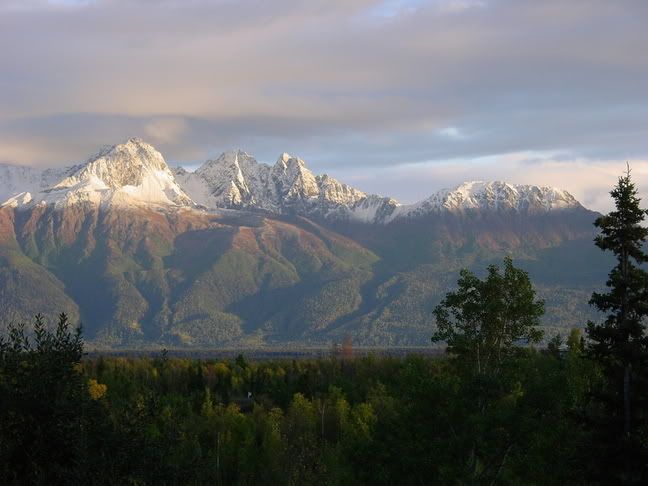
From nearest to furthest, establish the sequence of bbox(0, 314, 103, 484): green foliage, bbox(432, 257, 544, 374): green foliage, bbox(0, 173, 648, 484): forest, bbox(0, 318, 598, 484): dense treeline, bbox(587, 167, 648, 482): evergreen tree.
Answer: bbox(0, 314, 103, 484): green foliage
bbox(0, 318, 598, 484): dense treeline
bbox(0, 173, 648, 484): forest
bbox(587, 167, 648, 482): evergreen tree
bbox(432, 257, 544, 374): green foliage

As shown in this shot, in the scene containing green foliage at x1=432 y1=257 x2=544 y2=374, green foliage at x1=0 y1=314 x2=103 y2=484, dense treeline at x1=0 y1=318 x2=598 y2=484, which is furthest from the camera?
green foliage at x1=432 y1=257 x2=544 y2=374

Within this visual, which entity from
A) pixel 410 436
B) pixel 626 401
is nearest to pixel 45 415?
pixel 410 436

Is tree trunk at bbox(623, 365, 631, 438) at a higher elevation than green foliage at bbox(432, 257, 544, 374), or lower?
lower

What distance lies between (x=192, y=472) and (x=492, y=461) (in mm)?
22683

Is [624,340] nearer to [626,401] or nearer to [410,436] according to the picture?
[626,401]

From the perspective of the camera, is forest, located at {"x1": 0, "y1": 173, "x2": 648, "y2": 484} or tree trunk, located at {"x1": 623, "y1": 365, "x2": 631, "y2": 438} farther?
tree trunk, located at {"x1": 623, "y1": 365, "x2": 631, "y2": 438}

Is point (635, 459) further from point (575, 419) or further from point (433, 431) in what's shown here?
point (433, 431)

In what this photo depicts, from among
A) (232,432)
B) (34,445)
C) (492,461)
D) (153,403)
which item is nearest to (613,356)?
(492,461)

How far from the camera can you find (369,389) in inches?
7470

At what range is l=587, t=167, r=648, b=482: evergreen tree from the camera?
172 feet

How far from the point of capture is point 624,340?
52.9 meters

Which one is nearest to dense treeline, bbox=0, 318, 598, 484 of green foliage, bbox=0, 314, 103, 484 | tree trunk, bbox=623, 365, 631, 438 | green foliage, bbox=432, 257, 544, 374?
green foliage, bbox=0, 314, 103, 484

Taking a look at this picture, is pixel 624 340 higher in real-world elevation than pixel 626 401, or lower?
higher

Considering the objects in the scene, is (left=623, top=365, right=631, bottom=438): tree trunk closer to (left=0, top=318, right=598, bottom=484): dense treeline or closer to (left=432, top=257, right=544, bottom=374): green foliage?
(left=0, top=318, right=598, bottom=484): dense treeline
